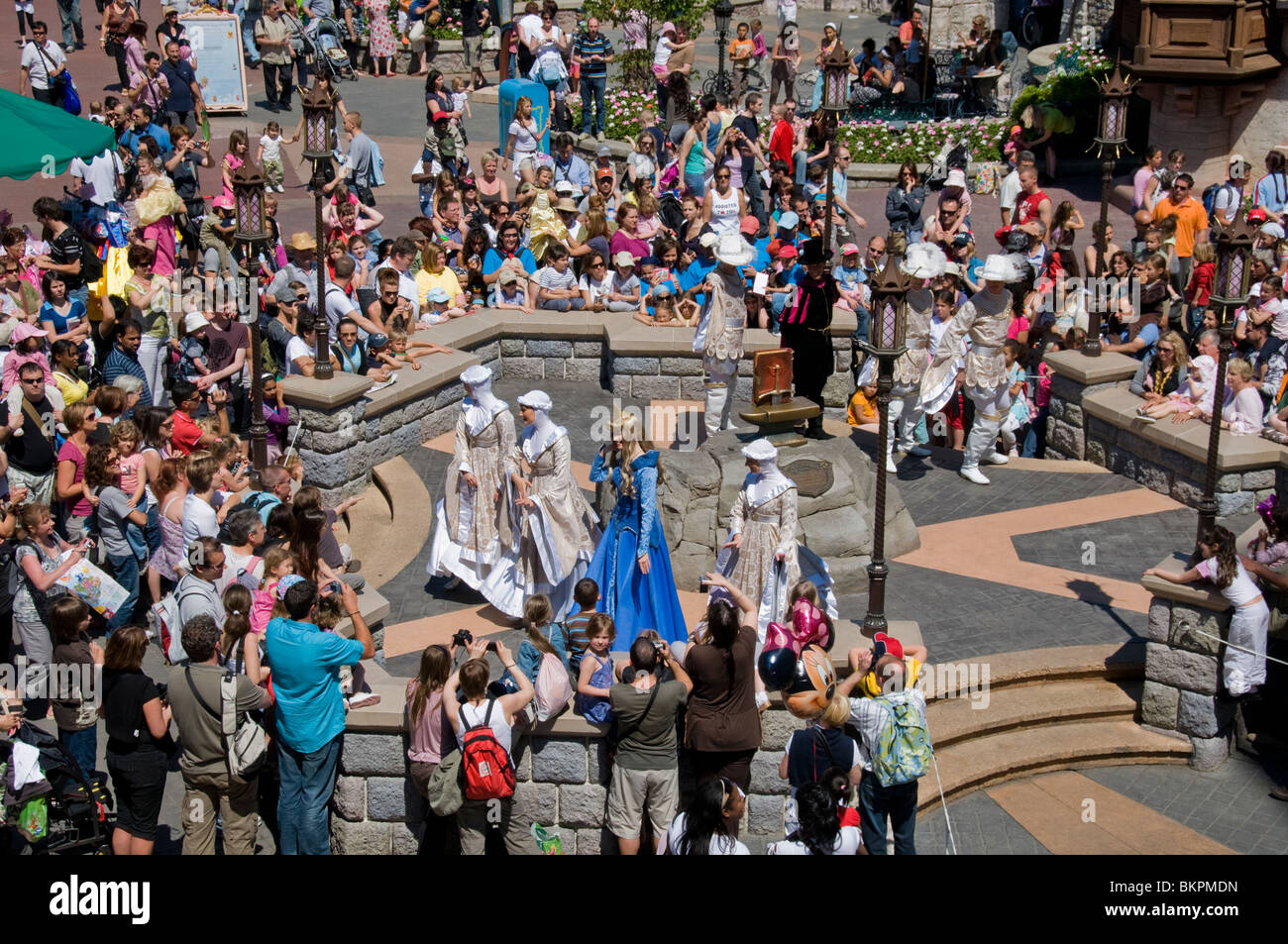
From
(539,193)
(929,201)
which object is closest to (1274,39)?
(929,201)

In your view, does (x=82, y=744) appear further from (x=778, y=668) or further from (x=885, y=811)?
(x=885, y=811)

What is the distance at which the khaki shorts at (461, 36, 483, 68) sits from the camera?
30688 mm

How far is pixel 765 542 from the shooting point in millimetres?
11742

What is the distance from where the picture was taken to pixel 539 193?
752 inches

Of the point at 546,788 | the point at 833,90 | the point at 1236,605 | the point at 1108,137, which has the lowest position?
the point at 546,788

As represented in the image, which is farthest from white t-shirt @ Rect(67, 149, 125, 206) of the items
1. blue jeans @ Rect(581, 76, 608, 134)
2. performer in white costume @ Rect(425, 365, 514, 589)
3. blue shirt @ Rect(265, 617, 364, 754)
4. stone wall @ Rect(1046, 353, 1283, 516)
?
stone wall @ Rect(1046, 353, 1283, 516)

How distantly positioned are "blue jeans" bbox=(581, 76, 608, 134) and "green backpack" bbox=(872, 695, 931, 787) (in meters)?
18.7

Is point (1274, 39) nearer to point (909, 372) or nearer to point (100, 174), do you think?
point (909, 372)

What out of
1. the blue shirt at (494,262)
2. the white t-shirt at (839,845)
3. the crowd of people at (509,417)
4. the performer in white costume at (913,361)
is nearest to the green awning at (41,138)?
the crowd of people at (509,417)

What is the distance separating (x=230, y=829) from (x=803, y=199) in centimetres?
1101

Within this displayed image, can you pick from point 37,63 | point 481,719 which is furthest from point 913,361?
point 37,63

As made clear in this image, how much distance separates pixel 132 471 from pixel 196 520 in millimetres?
1151

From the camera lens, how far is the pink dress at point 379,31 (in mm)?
30078

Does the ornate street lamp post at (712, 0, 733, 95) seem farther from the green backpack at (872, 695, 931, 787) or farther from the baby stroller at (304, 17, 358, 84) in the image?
the green backpack at (872, 695, 931, 787)
